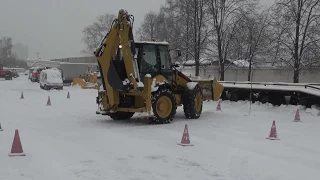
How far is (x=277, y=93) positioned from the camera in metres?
18.9

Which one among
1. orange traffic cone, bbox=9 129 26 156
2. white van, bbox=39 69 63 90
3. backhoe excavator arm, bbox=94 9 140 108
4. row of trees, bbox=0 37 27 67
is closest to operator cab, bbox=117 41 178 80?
backhoe excavator arm, bbox=94 9 140 108

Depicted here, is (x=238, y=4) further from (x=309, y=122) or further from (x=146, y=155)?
(x=146, y=155)

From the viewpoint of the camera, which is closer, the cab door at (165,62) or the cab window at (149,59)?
the cab window at (149,59)

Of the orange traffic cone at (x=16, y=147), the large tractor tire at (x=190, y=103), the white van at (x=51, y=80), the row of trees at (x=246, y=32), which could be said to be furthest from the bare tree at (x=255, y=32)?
the orange traffic cone at (x=16, y=147)

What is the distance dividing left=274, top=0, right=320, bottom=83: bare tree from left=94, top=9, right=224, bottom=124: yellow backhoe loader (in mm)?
18069

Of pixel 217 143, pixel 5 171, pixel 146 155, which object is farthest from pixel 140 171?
Answer: pixel 217 143

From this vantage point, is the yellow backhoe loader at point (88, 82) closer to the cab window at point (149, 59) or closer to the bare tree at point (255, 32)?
the bare tree at point (255, 32)

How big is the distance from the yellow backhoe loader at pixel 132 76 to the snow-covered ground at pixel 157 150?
58cm

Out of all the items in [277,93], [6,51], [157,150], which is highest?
[6,51]

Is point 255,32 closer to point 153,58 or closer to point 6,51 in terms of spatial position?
point 153,58

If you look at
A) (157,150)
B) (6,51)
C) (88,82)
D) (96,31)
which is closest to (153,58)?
(157,150)

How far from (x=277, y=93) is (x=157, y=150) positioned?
10.9 m

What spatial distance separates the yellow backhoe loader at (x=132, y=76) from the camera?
13203 mm

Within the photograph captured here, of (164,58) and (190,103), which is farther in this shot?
(190,103)
